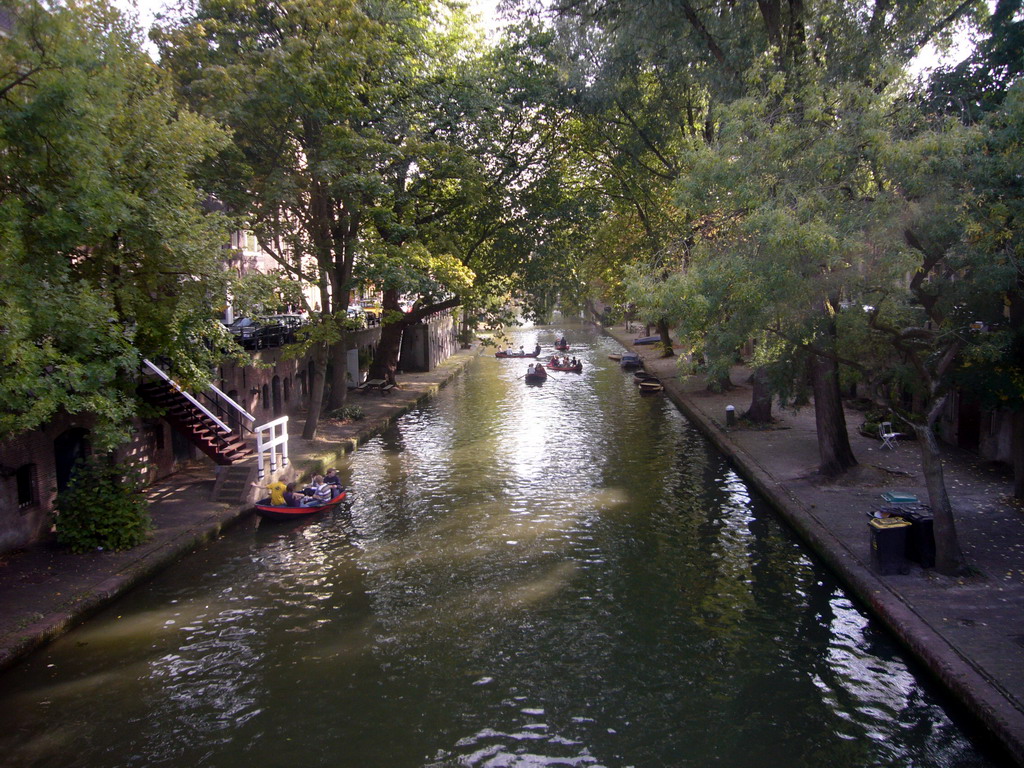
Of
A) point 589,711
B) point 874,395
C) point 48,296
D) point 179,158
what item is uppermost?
point 179,158

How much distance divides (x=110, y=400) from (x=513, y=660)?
290 inches

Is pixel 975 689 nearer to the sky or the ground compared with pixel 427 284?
nearer to the ground

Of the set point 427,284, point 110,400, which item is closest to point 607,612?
point 110,400

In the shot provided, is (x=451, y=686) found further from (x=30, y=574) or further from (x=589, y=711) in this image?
(x=30, y=574)

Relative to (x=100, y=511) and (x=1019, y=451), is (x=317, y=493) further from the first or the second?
(x=1019, y=451)

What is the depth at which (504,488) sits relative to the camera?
20266 mm

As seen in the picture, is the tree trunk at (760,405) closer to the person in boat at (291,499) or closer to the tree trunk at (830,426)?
the tree trunk at (830,426)

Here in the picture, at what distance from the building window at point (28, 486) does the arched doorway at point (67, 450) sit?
2.37 ft

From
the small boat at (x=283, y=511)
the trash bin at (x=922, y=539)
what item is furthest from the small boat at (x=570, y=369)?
the trash bin at (x=922, y=539)

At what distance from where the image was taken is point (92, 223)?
1098cm

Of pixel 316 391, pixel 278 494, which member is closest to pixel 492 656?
pixel 278 494

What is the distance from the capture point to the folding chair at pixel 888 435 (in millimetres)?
21530

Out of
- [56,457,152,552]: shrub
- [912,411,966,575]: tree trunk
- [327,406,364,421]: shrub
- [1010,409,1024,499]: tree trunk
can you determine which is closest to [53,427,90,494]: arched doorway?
[56,457,152,552]: shrub

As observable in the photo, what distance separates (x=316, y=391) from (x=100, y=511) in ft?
36.2
